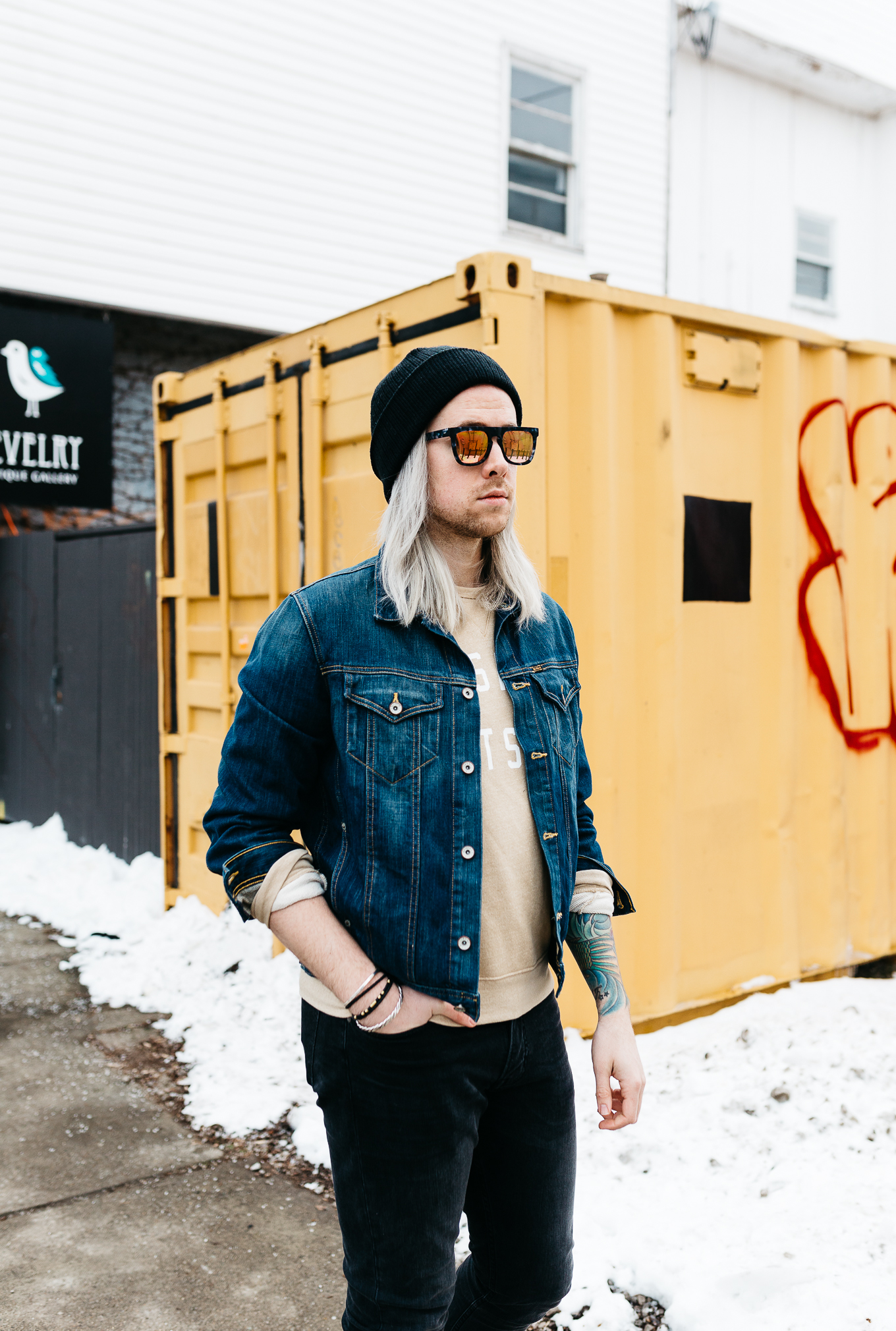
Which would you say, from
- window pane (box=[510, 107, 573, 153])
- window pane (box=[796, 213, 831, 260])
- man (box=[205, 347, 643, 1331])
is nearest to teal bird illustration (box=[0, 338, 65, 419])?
window pane (box=[510, 107, 573, 153])

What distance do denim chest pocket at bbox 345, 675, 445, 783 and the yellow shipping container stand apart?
224 cm

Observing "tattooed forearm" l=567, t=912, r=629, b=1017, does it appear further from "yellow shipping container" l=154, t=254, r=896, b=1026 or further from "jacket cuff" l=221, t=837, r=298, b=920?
"yellow shipping container" l=154, t=254, r=896, b=1026

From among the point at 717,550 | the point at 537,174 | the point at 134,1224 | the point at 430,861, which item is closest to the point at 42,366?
the point at 537,174

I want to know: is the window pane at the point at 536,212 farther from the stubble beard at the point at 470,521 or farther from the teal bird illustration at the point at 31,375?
the stubble beard at the point at 470,521

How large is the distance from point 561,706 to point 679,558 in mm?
2468

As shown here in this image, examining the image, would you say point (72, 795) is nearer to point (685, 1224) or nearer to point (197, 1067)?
point (197, 1067)

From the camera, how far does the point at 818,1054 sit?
3945 millimetres

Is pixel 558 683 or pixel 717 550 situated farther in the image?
pixel 717 550

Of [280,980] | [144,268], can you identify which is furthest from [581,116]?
[280,980]

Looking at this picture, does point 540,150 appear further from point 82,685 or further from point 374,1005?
point 374,1005

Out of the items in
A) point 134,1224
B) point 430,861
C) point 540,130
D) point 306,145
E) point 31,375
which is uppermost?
point 540,130

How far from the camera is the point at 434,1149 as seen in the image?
1.77m

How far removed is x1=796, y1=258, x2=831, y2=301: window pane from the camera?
13953mm

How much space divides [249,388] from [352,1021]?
13.2 ft
